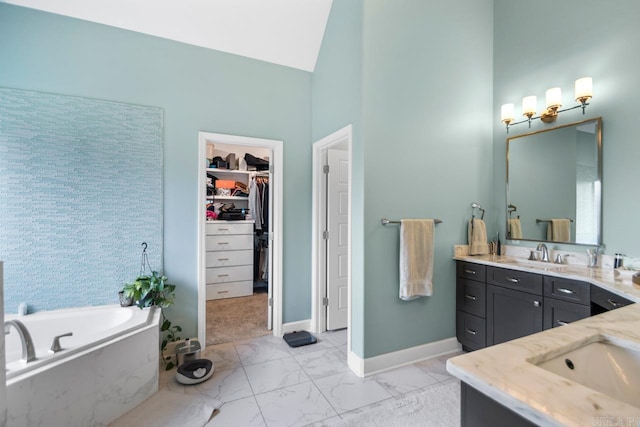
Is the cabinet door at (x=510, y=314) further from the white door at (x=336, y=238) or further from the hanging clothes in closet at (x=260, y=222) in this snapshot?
the hanging clothes in closet at (x=260, y=222)

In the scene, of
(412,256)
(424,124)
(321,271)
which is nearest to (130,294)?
(321,271)

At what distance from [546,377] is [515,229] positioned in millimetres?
2612

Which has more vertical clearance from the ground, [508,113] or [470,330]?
[508,113]

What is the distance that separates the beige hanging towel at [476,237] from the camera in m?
2.78

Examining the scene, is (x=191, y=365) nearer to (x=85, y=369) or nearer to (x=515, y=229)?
(x=85, y=369)

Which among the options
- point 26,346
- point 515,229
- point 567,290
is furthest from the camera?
point 515,229

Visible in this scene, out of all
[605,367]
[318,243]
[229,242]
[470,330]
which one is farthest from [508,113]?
[229,242]

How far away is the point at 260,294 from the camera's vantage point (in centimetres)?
467

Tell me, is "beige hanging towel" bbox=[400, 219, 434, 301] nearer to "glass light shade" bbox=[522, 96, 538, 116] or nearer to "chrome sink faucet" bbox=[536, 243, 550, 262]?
"chrome sink faucet" bbox=[536, 243, 550, 262]

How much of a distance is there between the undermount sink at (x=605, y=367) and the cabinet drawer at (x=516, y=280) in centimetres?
151

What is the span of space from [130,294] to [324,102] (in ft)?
8.08

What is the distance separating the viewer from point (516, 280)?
7.49 ft

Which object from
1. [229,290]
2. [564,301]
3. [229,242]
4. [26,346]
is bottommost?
[229,290]

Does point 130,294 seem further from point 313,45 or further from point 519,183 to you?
point 519,183
